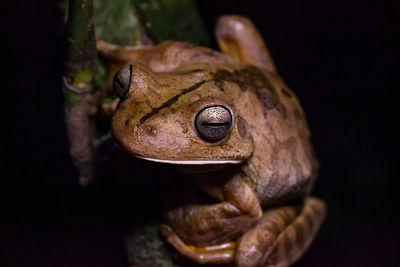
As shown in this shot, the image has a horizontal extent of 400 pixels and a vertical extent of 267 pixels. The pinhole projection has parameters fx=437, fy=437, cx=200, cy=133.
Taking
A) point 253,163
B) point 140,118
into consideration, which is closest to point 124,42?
point 140,118

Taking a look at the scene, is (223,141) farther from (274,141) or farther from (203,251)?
(203,251)

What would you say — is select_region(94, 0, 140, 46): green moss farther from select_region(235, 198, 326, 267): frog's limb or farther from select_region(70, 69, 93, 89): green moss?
select_region(235, 198, 326, 267): frog's limb

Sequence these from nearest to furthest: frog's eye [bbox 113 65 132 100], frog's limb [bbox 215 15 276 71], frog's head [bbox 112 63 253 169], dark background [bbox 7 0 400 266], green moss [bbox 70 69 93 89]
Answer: frog's head [bbox 112 63 253 169] → frog's eye [bbox 113 65 132 100] → green moss [bbox 70 69 93 89] → frog's limb [bbox 215 15 276 71] → dark background [bbox 7 0 400 266]

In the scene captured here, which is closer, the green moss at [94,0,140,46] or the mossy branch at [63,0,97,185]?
the mossy branch at [63,0,97,185]

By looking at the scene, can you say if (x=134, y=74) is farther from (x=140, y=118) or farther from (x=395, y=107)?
(x=395, y=107)

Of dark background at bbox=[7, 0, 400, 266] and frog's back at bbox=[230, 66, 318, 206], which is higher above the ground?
frog's back at bbox=[230, 66, 318, 206]

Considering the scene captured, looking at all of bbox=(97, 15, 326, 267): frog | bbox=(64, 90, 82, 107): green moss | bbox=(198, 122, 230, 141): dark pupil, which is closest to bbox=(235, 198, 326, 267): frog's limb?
bbox=(97, 15, 326, 267): frog
